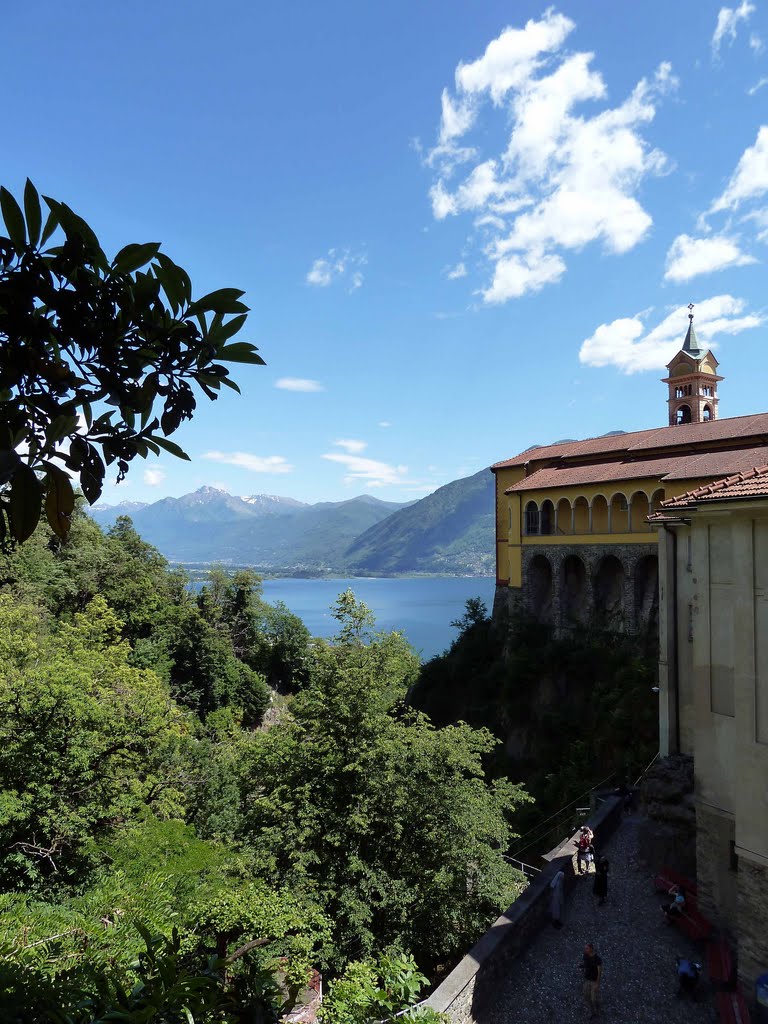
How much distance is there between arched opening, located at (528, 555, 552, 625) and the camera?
30344 mm

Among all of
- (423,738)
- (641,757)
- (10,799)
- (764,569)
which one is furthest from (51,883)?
(641,757)

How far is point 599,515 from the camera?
89.8ft

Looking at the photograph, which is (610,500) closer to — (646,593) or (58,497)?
(646,593)

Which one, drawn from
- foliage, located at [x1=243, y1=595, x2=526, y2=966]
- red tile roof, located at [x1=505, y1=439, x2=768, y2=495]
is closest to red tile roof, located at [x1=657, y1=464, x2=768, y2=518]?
foliage, located at [x1=243, y1=595, x2=526, y2=966]

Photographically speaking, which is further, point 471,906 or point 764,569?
point 471,906

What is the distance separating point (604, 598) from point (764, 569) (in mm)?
19079

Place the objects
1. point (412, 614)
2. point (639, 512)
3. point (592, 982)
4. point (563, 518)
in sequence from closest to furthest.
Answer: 1. point (592, 982)
2. point (639, 512)
3. point (563, 518)
4. point (412, 614)

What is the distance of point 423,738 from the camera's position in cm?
1477

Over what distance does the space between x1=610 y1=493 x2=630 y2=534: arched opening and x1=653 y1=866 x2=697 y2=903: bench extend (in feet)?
51.6

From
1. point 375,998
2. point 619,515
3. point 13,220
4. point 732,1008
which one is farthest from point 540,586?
point 13,220

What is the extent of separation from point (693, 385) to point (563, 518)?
39.7 feet

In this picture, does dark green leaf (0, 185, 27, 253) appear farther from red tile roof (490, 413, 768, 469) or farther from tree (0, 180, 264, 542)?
red tile roof (490, 413, 768, 469)

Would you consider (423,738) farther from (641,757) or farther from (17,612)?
(17,612)

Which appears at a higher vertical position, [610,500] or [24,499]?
[610,500]
